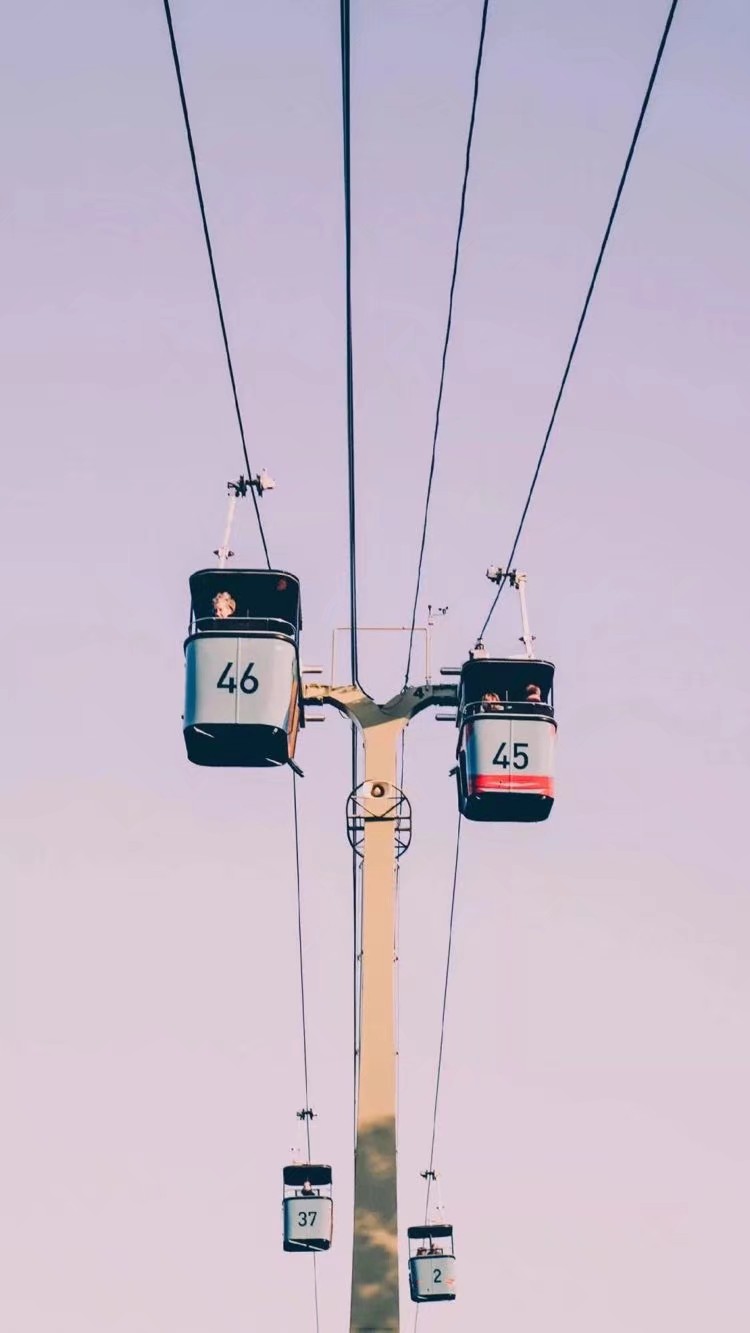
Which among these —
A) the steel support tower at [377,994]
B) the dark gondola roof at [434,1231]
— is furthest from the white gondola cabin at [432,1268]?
the steel support tower at [377,994]

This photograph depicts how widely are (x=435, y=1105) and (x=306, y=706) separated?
→ 29.2 ft

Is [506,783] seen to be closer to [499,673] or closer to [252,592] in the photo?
[499,673]

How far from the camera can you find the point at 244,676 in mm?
12883

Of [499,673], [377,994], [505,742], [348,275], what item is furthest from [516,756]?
[348,275]

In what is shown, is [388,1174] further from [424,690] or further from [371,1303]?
[424,690]

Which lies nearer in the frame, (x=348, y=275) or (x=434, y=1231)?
(x=348, y=275)

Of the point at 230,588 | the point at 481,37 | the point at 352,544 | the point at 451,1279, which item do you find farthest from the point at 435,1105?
the point at 481,37

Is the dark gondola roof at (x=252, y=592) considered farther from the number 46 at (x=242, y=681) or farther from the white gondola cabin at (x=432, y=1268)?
the white gondola cabin at (x=432, y=1268)

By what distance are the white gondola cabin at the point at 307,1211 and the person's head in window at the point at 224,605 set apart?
10.6 metres

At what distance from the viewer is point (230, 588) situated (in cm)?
1351

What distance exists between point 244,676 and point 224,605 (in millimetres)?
800

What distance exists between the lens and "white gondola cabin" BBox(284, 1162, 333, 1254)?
21219mm

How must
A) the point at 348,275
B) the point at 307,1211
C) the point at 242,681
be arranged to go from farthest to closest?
the point at 307,1211, the point at 242,681, the point at 348,275

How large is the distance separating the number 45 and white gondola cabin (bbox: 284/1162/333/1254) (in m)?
9.13
